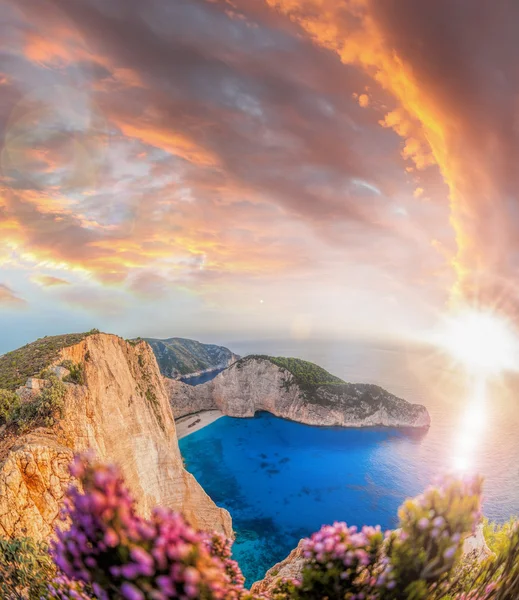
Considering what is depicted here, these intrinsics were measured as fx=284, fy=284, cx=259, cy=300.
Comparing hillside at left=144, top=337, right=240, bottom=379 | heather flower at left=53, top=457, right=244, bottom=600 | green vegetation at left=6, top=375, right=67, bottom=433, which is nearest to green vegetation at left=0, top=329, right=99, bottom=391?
green vegetation at left=6, top=375, right=67, bottom=433

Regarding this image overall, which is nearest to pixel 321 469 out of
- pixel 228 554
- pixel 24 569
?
pixel 24 569

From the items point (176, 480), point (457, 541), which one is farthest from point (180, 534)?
point (176, 480)

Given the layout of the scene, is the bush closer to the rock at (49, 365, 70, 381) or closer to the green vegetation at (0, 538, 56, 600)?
the green vegetation at (0, 538, 56, 600)

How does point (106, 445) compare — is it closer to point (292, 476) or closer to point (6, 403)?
point (6, 403)

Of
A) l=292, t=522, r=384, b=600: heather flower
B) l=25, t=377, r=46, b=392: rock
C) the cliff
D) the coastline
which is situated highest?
l=25, t=377, r=46, b=392: rock

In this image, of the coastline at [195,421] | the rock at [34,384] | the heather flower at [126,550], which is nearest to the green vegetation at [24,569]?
the heather flower at [126,550]

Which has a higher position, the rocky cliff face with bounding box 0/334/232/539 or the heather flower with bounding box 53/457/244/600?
the heather flower with bounding box 53/457/244/600
